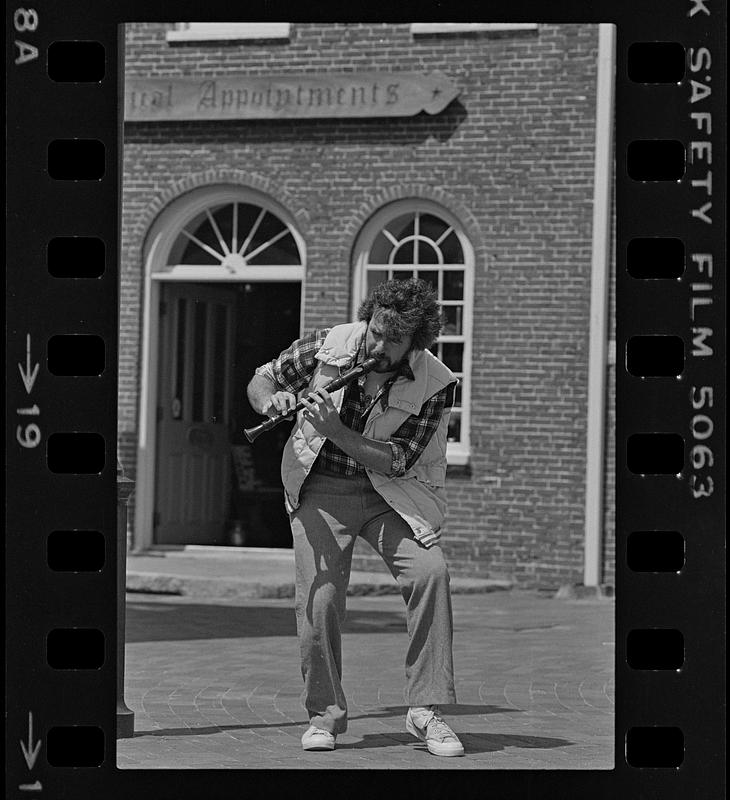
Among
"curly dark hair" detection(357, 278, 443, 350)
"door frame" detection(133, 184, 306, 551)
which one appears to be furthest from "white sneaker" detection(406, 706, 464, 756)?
"door frame" detection(133, 184, 306, 551)

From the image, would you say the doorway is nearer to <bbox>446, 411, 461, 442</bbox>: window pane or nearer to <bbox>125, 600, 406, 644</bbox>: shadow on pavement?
<bbox>125, 600, 406, 644</bbox>: shadow on pavement

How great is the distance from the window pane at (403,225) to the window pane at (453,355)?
1.01 metres

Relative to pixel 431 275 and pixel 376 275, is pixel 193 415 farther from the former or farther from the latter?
pixel 431 275

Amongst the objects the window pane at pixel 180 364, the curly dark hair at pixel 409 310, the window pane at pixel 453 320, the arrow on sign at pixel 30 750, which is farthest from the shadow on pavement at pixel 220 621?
the arrow on sign at pixel 30 750

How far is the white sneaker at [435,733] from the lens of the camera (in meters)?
5.40

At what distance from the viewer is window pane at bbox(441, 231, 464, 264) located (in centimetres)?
1302

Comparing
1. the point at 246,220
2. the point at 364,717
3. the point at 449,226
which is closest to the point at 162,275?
the point at 246,220

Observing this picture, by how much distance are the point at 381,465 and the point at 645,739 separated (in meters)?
1.82

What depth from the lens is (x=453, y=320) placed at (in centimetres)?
1300

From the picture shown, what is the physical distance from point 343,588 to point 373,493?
14.1 inches

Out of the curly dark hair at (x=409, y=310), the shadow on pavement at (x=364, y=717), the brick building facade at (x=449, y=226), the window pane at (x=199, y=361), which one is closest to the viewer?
the curly dark hair at (x=409, y=310)

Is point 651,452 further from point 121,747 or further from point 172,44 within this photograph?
point 172,44

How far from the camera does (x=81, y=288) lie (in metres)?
3.70

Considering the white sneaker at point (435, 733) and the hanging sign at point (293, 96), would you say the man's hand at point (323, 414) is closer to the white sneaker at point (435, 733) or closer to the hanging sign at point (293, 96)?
the white sneaker at point (435, 733)
